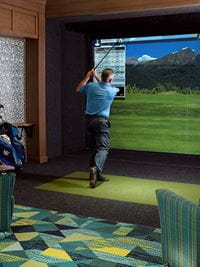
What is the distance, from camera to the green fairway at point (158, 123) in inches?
320

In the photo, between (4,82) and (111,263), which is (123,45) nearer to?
(4,82)

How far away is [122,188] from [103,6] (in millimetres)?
3093

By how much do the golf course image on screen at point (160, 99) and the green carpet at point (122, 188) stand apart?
8.81 feet

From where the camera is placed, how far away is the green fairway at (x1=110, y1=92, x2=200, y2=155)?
814 cm

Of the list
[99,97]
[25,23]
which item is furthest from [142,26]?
[99,97]

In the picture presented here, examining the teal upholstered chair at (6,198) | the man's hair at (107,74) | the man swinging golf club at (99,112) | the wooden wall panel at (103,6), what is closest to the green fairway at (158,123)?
the wooden wall panel at (103,6)

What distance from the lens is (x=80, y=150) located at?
8562 mm

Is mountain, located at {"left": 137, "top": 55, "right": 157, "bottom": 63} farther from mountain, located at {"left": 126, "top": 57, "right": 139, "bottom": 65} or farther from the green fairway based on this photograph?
the green fairway

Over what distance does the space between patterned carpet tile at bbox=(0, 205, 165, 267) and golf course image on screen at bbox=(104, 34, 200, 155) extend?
4.58 meters

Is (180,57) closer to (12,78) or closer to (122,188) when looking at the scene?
(12,78)

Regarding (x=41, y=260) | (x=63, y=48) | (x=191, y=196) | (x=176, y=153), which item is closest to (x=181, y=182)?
(x=191, y=196)

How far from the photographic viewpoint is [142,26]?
762 centimetres

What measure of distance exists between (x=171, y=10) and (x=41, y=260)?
4740 millimetres

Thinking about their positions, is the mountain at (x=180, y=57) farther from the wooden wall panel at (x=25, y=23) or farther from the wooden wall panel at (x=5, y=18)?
the wooden wall panel at (x=5, y=18)
